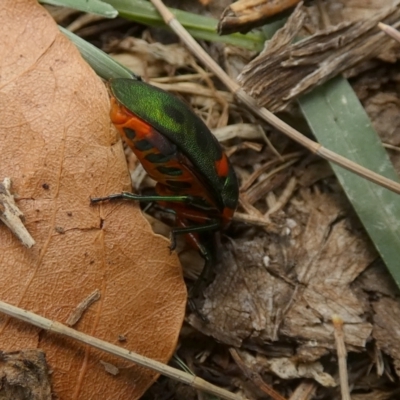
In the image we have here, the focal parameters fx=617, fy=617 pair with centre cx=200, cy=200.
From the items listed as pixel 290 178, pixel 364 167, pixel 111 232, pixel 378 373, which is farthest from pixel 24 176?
pixel 378 373

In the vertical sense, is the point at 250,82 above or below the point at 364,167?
above

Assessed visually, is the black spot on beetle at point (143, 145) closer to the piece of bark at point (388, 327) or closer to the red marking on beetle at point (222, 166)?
the red marking on beetle at point (222, 166)

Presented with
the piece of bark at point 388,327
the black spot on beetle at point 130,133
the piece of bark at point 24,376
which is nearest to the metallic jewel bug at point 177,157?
the black spot on beetle at point 130,133

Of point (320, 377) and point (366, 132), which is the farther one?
point (366, 132)

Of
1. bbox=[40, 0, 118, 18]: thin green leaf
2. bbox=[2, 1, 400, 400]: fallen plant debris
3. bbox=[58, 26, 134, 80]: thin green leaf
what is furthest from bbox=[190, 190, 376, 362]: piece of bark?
bbox=[40, 0, 118, 18]: thin green leaf

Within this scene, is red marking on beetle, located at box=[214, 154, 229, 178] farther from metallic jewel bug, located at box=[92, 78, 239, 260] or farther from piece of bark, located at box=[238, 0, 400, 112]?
piece of bark, located at box=[238, 0, 400, 112]

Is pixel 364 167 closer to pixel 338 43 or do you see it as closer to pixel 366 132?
pixel 366 132

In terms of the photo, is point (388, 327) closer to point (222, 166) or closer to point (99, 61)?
point (222, 166)

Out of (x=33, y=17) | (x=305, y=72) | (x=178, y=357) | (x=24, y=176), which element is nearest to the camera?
(x=24, y=176)
